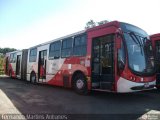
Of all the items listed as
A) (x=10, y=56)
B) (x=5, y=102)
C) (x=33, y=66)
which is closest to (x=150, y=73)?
(x=5, y=102)

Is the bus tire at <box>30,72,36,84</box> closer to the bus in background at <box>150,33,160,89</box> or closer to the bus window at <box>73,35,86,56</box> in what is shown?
the bus window at <box>73,35,86,56</box>

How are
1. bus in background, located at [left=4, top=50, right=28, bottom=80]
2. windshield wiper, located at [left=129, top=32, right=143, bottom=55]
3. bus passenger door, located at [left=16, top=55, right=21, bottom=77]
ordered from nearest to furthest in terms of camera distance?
windshield wiper, located at [left=129, top=32, right=143, bottom=55]
bus in background, located at [left=4, top=50, right=28, bottom=80]
bus passenger door, located at [left=16, top=55, right=21, bottom=77]

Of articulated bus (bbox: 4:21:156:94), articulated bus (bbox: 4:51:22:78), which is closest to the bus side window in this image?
articulated bus (bbox: 4:21:156:94)

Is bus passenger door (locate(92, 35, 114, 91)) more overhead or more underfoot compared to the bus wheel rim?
more overhead

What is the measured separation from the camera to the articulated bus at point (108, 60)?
932cm

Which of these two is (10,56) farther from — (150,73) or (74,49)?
(150,73)

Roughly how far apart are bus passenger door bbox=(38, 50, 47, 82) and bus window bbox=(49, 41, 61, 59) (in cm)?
117

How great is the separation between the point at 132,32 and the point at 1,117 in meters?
6.14

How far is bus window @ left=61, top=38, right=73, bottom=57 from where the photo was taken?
12864 mm

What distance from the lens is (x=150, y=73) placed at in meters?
10.2

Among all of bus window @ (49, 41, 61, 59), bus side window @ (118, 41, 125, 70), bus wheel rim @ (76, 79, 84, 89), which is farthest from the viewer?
bus window @ (49, 41, 61, 59)

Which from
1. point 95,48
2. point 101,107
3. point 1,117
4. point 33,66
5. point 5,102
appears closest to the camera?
point 1,117

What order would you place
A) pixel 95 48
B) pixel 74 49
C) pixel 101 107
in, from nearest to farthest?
pixel 101 107 → pixel 95 48 → pixel 74 49

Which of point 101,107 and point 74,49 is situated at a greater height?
point 74,49
